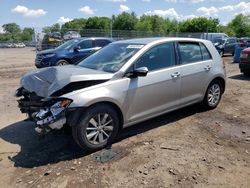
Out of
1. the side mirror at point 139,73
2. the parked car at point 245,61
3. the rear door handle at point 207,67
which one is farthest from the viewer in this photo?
the parked car at point 245,61

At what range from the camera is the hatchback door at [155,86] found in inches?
185

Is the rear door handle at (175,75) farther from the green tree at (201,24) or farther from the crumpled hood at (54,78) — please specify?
the green tree at (201,24)

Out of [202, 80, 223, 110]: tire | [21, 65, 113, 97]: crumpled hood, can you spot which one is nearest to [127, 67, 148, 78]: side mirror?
[21, 65, 113, 97]: crumpled hood

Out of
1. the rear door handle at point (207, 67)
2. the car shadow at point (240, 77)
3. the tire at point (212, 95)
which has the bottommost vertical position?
the car shadow at point (240, 77)

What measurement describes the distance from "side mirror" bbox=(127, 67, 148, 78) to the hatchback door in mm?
90

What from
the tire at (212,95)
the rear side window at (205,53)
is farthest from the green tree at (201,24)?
the rear side window at (205,53)

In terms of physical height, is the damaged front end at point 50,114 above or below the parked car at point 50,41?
below

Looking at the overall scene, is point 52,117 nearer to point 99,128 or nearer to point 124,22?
point 99,128

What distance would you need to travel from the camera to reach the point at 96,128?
4.33m

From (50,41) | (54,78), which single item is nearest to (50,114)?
(54,78)

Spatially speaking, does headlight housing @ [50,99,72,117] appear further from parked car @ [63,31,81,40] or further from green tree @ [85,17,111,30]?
green tree @ [85,17,111,30]

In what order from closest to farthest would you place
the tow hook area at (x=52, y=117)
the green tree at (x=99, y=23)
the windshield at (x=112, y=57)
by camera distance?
the tow hook area at (x=52, y=117) → the windshield at (x=112, y=57) → the green tree at (x=99, y=23)

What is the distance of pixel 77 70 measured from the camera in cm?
487

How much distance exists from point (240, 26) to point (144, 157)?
87.6 meters
